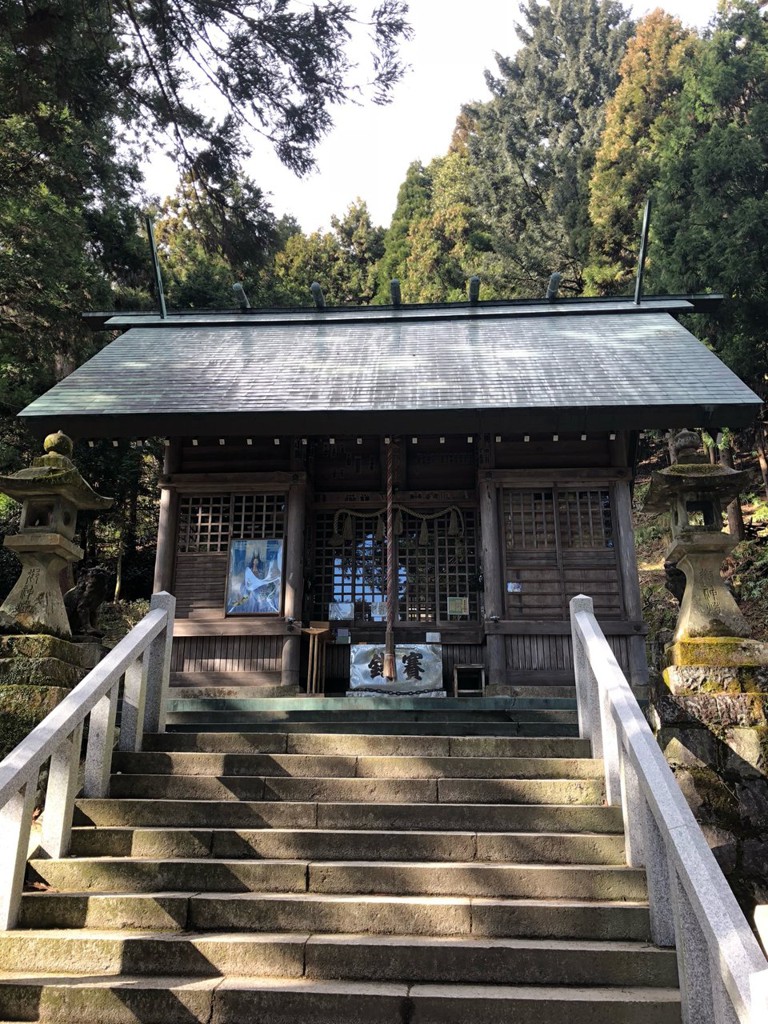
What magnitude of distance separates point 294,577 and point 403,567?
1.61 m

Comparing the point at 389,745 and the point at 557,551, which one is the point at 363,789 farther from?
the point at 557,551

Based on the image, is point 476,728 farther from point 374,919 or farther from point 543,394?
point 543,394

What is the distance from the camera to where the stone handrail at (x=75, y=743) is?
3.82 metres

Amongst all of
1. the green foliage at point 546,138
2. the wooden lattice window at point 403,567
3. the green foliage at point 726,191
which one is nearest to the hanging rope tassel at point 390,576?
the wooden lattice window at point 403,567

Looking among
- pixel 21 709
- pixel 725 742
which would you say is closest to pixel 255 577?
pixel 21 709

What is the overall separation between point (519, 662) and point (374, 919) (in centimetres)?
523

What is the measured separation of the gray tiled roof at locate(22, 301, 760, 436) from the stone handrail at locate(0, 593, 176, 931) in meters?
3.67

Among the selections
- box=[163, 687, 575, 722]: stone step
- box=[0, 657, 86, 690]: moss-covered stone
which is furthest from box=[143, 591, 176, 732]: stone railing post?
box=[163, 687, 575, 722]: stone step

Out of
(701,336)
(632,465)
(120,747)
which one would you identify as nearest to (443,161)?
(701,336)

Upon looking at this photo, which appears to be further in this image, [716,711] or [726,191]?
[726,191]

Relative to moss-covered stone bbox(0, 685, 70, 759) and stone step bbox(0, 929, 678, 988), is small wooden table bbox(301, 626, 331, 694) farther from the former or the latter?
stone step bbox(0, 929, 678, 988)

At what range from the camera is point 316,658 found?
8977 millimetres

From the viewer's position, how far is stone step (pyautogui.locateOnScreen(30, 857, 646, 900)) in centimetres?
394

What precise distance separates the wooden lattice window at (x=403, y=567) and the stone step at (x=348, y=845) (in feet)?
17.9
